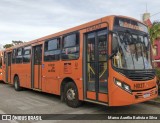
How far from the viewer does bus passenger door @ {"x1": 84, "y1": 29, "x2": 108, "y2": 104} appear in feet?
23.2

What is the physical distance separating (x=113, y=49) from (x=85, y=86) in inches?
73.9

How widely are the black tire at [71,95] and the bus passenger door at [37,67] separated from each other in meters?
2.51

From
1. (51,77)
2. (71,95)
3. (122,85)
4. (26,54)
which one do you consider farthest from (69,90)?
(26,54)

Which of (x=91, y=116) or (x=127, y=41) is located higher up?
(x=127, y=41)

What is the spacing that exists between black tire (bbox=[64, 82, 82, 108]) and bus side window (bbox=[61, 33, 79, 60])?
1070 millimetres

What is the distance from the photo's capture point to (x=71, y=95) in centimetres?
855

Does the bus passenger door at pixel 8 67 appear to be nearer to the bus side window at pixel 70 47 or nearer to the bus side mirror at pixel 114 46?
the bus side window at pixel 70 47

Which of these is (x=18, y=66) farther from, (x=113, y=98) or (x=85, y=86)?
(x=113, y=98)

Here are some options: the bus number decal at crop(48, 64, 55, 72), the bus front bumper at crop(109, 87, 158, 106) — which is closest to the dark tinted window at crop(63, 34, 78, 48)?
the bus number decal at crop(48, 64, 55, 72)

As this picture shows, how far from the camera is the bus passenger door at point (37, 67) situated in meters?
11.1

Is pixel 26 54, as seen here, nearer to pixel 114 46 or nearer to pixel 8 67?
pixel 8 67

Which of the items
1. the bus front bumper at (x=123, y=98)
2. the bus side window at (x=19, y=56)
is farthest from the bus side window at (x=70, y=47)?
the bus side window at (x=19, y=56)

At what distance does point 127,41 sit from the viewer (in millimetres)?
7062

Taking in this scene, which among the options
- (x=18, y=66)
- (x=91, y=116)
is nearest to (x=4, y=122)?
(x=91, y=116)
